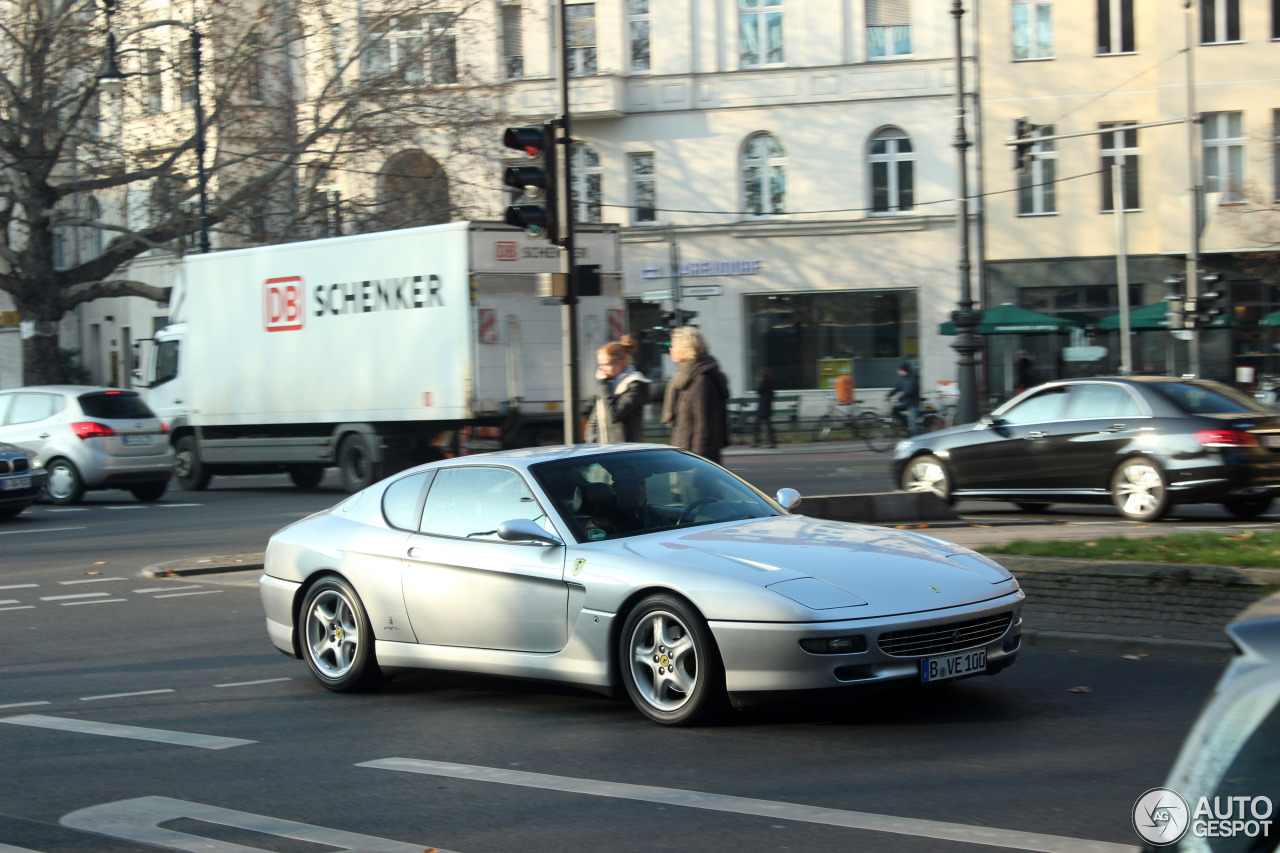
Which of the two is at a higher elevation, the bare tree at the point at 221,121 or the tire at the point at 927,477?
the bare tree at the point at 221,121

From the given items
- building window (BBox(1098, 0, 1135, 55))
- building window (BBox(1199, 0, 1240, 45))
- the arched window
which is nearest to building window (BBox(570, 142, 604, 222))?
the arched window

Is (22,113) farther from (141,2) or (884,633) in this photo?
Answer: (884,633)

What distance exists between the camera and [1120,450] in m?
14.2

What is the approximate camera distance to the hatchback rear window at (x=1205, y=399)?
13.8 metres

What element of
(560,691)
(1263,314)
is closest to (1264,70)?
(1263,314)

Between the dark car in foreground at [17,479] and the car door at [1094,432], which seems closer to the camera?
the car door at [1094,432]

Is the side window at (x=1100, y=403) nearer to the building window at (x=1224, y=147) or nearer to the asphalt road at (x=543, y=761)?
the asphalt road at (x=543, y=761)

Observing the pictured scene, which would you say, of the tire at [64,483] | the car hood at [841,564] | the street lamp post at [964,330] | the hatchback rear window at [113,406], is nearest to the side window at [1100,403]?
the street lamp post at [964,330]

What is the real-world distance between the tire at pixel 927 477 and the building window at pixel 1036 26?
78.9 feet

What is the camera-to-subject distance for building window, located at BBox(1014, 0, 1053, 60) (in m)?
37.0

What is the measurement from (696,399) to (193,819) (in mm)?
7136

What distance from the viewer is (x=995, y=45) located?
37.2 meters

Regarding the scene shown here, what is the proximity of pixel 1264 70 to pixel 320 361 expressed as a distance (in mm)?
25367

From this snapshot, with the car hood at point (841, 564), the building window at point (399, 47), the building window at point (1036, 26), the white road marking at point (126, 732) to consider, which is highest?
the building window at point (1036, 26)
